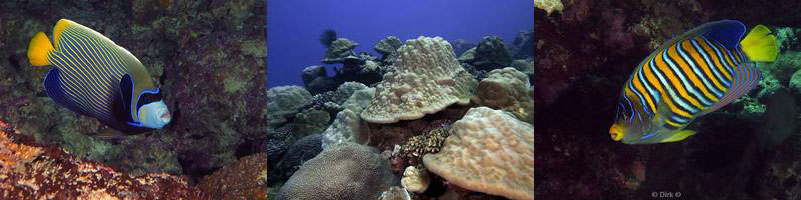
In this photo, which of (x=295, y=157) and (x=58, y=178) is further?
(x=295, y=157)

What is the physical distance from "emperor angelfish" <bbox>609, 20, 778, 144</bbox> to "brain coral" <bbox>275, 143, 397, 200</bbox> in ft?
5.66

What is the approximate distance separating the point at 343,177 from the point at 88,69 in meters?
1.42

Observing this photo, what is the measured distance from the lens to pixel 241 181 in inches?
109

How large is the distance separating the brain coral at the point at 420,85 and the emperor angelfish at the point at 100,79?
166cm

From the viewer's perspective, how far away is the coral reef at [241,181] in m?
2.67

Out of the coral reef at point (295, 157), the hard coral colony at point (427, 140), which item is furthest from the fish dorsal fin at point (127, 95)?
the coral reef at point (295, 157)

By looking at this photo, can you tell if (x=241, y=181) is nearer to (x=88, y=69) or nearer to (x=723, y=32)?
(x=88, y=69)

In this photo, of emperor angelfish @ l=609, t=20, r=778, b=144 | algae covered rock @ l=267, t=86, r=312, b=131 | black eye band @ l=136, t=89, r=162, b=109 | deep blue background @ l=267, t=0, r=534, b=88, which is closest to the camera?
emperor angelfish @ l=609, t=20, r=778, b=144

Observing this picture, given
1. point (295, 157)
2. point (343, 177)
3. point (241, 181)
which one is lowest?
point (295, 157)

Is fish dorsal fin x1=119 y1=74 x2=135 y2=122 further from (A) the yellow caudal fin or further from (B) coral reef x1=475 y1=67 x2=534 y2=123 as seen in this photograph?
(B) coral reef x1=475 y1=67 x2=534 y2=123

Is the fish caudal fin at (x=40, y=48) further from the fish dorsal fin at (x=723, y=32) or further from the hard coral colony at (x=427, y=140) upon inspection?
the fish dorsal fin at (x=723, y=32)

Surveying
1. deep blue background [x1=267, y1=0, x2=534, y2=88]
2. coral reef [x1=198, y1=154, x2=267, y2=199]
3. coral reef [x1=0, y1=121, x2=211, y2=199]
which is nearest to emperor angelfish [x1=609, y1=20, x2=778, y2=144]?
coral reef [x1=0, y1=121, x2=211, y2=199]

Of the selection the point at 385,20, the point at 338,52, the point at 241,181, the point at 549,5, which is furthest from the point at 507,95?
the point at 385,20

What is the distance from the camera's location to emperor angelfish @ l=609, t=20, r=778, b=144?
90 centimetres
